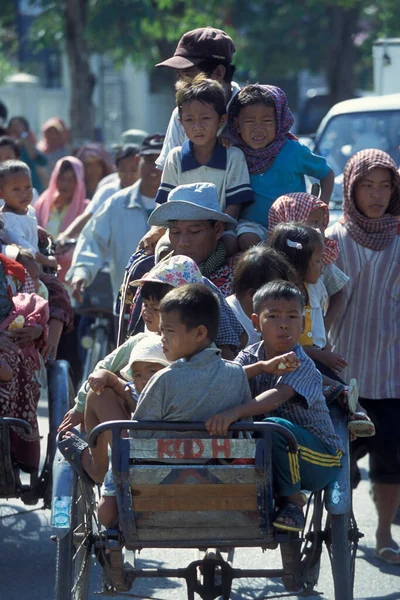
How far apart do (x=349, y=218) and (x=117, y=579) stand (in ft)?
8.43

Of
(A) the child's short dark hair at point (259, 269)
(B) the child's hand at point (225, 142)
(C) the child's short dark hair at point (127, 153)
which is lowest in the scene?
(A) the child's short dark hair at point (259, 269)

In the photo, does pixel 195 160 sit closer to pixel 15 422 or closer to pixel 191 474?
pixel 15 422

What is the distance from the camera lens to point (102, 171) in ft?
38.7

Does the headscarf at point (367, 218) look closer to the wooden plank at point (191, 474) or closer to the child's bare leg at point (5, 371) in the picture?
the child's bare leg at point (5, 371)

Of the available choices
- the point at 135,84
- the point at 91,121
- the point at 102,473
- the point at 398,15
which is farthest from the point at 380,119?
the point at 135,84

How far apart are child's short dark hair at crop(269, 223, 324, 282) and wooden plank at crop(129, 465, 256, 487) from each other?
49.0 inches

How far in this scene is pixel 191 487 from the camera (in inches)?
146

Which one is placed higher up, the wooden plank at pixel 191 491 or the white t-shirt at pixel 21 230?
the white t-shirt at pixel 21 230

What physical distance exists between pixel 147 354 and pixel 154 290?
391mm

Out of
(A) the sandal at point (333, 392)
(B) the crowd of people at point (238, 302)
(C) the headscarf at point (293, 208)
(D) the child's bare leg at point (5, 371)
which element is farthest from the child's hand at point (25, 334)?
(A) the sandal at point (333, 392)

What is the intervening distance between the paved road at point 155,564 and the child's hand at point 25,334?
1.15 metres

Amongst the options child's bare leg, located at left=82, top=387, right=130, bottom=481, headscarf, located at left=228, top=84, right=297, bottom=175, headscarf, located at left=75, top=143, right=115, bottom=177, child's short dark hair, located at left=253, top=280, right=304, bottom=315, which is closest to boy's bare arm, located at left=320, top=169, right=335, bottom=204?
headscarf, located at left=228, top=84, right=297, bottom=175

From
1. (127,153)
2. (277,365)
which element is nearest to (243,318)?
(277,365)

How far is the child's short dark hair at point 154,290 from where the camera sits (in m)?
4.42
